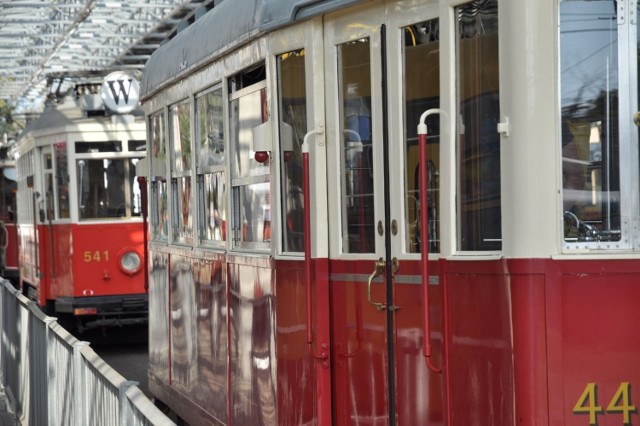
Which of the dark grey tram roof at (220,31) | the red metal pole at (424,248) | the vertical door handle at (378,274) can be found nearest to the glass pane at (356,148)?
the vertical door handle at (378,274)

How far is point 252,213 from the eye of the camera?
739cm

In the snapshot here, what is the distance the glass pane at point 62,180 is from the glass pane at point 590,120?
13.2 metres

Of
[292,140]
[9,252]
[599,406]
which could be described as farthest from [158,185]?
[9,252]

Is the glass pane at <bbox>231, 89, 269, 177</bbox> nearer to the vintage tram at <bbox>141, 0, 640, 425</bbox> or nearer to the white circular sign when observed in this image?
the vintage tram at <bbox>141, 0, 640, 425</bbox>

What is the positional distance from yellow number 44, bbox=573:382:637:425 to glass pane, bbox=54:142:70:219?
13.3 m

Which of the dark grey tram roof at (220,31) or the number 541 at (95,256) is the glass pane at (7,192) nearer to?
the number 541 at (95,256)

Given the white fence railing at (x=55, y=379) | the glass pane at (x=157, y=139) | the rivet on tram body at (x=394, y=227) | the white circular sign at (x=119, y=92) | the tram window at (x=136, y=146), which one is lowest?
the white fence railing at (x=55, y=379)

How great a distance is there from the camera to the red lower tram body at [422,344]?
4863 millimetres

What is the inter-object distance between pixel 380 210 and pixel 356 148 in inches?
15.6

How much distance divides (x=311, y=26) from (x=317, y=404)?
70.6 inches

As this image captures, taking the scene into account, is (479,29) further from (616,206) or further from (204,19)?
(204,19)

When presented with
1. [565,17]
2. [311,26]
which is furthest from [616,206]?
[311,26]

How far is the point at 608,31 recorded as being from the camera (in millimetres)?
4883

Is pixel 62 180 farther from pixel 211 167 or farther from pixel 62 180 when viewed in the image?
pixel 211 167
